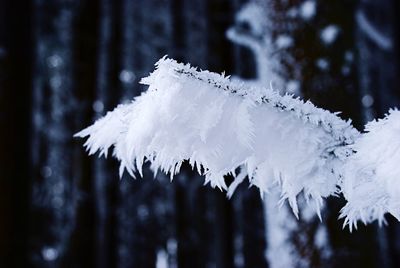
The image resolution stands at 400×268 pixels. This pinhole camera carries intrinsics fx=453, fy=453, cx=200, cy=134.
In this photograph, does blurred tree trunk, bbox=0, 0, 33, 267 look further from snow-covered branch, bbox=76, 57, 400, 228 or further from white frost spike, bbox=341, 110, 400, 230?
white frost spike, bbox=341, 110, 400, 230

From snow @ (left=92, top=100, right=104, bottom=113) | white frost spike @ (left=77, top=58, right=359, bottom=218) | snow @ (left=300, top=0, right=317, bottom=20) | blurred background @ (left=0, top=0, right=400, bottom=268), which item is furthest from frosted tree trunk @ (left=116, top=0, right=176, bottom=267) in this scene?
white frost spike @ (left=77, top=58, right=359, bottom=218)

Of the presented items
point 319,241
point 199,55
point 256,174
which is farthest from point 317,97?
point 199,55

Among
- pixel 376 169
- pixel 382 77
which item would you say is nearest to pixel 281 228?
pixel 376 169

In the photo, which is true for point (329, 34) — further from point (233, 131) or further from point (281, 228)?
point (233, 131)

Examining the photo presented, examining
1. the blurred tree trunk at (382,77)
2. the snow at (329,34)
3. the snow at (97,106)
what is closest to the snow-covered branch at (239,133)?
the snow at (329,34)

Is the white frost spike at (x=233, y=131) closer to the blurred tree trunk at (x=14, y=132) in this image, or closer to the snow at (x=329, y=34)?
the snow at (x=329, y=34)

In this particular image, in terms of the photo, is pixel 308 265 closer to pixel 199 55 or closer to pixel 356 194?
pixel 356 194

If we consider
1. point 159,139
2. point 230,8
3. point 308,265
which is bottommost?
point 308,265

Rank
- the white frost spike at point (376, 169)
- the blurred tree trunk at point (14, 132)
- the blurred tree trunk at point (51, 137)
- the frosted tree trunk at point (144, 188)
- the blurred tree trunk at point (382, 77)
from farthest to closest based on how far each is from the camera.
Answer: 1. the frosted tree trunk at point (144, 188)
2. the blurred tree trunk at point (51, 137)
3. the blurred tree trunk at point (382, 77)
4. the blurred tree trunk at point (14, 132)
5. the white frost spike at point (376, 169)
